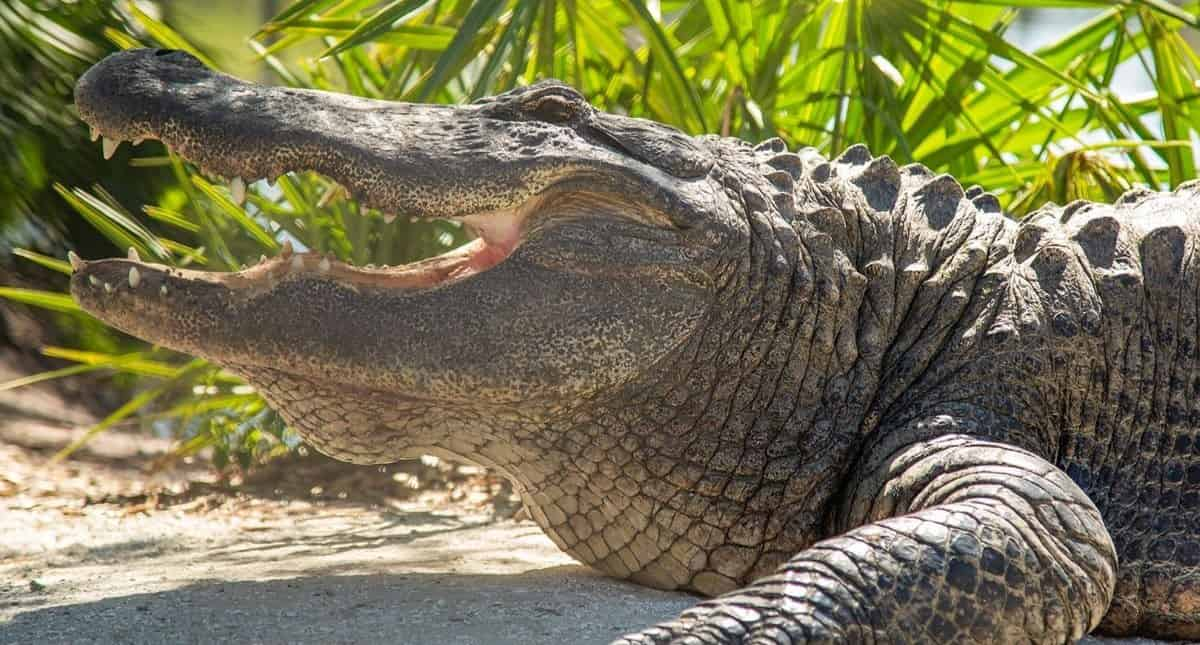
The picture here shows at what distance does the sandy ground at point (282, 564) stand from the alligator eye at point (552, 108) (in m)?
1.11

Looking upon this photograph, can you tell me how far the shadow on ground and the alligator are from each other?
23 centimetres

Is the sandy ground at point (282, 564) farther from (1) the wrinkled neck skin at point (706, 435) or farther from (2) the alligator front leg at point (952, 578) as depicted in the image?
(2) the alligator front leg at point (952, 578)

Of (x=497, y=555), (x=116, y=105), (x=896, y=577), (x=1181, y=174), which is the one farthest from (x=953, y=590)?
(x=1181, y=174)

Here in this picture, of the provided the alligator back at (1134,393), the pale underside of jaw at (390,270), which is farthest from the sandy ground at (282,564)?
the alligator back at (1134,393)

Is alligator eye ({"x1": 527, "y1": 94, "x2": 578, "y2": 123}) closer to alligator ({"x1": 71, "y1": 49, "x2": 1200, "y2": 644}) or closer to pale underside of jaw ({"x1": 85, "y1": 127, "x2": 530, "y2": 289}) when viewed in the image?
alligator ({"x1": 71, "y1": 49, "x2": 1200, "y2": 644})

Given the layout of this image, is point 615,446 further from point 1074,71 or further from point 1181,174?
point 1074,71

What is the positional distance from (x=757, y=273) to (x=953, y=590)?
966 millimetres

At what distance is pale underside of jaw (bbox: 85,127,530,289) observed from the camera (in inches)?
109

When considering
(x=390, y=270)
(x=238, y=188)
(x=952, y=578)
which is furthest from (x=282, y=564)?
(x=952, y=578)

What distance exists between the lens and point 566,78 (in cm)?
570

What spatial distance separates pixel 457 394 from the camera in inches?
108

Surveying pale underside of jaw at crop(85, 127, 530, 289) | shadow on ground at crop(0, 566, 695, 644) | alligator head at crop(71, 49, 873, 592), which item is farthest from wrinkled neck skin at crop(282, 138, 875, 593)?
pale underside of jaw at crop(85, 127, 530, 289)

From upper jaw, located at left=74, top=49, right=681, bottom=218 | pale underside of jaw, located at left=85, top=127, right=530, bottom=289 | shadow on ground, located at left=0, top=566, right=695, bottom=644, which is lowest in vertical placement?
shadow on ground, located at left=0, top=566, right=695, bottom=644

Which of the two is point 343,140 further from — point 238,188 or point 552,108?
point 552,108
